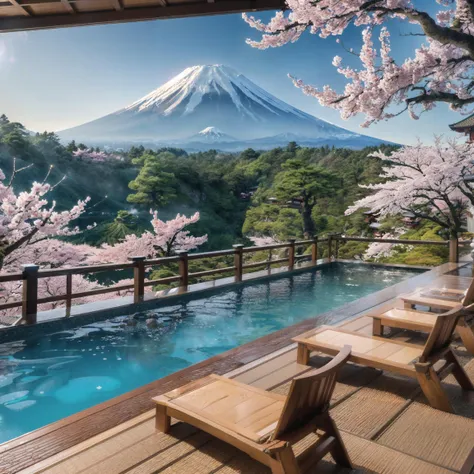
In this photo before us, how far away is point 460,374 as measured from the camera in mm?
2680

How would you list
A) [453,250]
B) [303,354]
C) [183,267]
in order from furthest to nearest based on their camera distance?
[453,250], [183,267], [303,354]

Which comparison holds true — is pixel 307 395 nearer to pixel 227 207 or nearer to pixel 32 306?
pixel 32 306

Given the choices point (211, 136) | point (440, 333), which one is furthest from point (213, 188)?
point (440, 333)

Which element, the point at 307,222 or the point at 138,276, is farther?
the point at 307,222

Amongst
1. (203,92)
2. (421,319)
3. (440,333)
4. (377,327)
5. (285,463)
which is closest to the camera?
(285,463)

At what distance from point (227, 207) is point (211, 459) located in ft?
57.1

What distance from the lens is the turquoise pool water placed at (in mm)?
3512

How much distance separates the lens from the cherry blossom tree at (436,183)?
10734 mm

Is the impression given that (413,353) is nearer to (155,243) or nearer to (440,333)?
(440,333)

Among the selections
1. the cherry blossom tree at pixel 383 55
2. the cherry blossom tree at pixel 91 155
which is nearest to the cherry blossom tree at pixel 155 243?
the cherry blossom tree at pixel 383 55

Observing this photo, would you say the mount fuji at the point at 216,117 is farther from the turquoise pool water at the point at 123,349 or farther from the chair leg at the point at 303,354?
the chair leg at the point at 303,354

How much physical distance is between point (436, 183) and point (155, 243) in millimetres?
7455

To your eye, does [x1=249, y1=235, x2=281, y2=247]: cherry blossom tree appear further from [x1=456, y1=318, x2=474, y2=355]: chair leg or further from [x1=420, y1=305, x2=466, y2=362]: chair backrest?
[x1=420, y1=305, x2=466, y2=362]: chair backrest

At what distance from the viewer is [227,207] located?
19.2 meters
